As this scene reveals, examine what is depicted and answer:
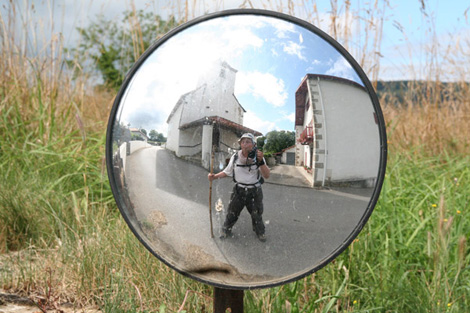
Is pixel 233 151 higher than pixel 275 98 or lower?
lower

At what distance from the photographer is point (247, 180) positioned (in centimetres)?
126

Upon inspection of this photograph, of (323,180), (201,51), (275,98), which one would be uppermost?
(201,51)

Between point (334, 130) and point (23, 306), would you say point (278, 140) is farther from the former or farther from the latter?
point (23, 306)

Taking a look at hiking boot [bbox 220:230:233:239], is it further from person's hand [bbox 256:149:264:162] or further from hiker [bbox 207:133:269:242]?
person's hand [bbox 256:149:264:162]

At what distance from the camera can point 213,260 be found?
1.34 m

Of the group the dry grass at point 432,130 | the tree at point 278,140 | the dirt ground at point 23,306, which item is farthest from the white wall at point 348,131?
the dry grass at point 432,130

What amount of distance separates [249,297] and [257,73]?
35.6 inches

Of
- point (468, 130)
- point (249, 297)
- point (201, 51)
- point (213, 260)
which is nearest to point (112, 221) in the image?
point (249, 297)

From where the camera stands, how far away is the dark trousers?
1263mm

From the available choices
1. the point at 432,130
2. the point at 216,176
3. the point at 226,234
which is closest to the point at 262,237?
the point at 226,234

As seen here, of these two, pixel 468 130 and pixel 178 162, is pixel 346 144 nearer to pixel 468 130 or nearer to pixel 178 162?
pixel 178 162

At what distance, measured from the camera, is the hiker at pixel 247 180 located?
4.06 feet

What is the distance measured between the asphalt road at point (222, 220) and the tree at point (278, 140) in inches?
3.1

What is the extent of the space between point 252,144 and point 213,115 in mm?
128
